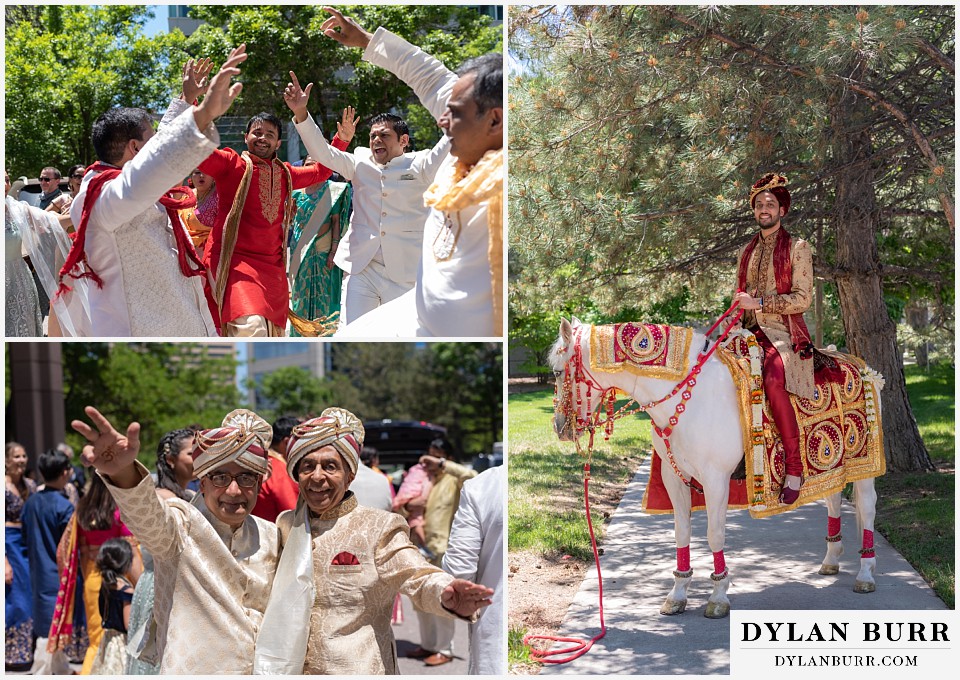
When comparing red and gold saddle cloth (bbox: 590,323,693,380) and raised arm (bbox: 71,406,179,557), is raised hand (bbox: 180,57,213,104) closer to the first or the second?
raised arm (bbox: 71,406,179,557)

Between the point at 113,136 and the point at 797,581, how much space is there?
5.06 meters

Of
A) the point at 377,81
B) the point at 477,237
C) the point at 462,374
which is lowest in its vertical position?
the point at 462,374

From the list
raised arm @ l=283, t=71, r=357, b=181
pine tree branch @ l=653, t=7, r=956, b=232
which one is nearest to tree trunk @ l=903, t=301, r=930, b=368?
pine tree branch @ l=653, t=7, r=956, b=232

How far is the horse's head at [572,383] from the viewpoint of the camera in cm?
520

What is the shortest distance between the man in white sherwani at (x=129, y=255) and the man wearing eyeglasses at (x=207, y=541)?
89cm

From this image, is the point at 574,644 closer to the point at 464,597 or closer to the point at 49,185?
the point at 464,597

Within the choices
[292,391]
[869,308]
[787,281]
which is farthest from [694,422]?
[292,391]

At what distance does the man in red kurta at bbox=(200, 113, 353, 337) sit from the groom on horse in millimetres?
2617

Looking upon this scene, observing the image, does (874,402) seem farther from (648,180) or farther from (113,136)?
(113,136)

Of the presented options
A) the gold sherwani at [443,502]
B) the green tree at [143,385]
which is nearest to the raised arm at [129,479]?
the gold sherwani at [443,502]

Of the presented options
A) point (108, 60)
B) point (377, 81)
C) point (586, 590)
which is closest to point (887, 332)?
point (586, 590)

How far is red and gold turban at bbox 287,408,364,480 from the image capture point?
3.62 metres

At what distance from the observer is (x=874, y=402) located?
6.32 m

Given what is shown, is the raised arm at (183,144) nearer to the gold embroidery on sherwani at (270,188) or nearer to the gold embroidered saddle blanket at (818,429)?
the gold embroidery on sherwani at (270,188)
